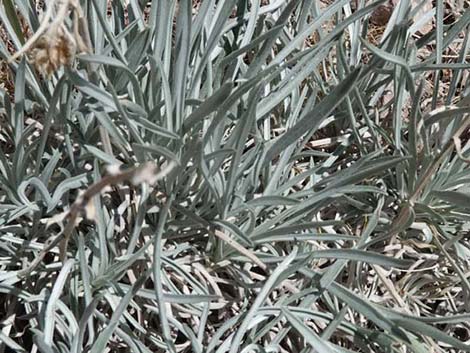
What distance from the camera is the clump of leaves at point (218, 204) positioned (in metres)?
1.05

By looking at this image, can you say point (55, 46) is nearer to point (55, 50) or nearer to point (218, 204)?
point (55, 50)

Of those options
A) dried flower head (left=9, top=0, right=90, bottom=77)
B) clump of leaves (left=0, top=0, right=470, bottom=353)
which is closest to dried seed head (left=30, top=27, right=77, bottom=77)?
dried flower head (left=9, top=0, right=90, bottom=77)

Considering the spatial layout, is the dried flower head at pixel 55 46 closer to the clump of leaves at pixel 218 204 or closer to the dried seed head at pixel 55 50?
the dried seed head at pixel 55 50

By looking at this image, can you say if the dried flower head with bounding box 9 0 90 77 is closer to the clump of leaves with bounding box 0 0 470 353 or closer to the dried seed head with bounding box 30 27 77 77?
the dried seed head with bounding box 30 27 77 77

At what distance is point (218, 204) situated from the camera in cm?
110

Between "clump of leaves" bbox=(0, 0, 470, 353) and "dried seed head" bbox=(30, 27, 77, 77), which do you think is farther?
"clump of leaves" bbox=(0, 0, 470, 353)

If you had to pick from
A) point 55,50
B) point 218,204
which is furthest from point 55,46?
point 218,204

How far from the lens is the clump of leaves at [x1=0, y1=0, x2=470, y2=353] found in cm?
105

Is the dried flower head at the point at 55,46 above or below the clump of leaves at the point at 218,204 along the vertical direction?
above

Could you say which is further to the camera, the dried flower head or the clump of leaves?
the clump of leaves

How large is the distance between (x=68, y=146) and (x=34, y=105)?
7.1 inches

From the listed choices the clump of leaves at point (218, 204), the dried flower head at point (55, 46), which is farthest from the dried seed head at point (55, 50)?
the clump of leaves at point (218, 204)

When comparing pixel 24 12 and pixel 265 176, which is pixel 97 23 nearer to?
pixel 24 12

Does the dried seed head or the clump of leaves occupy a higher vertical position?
the dried seed head
